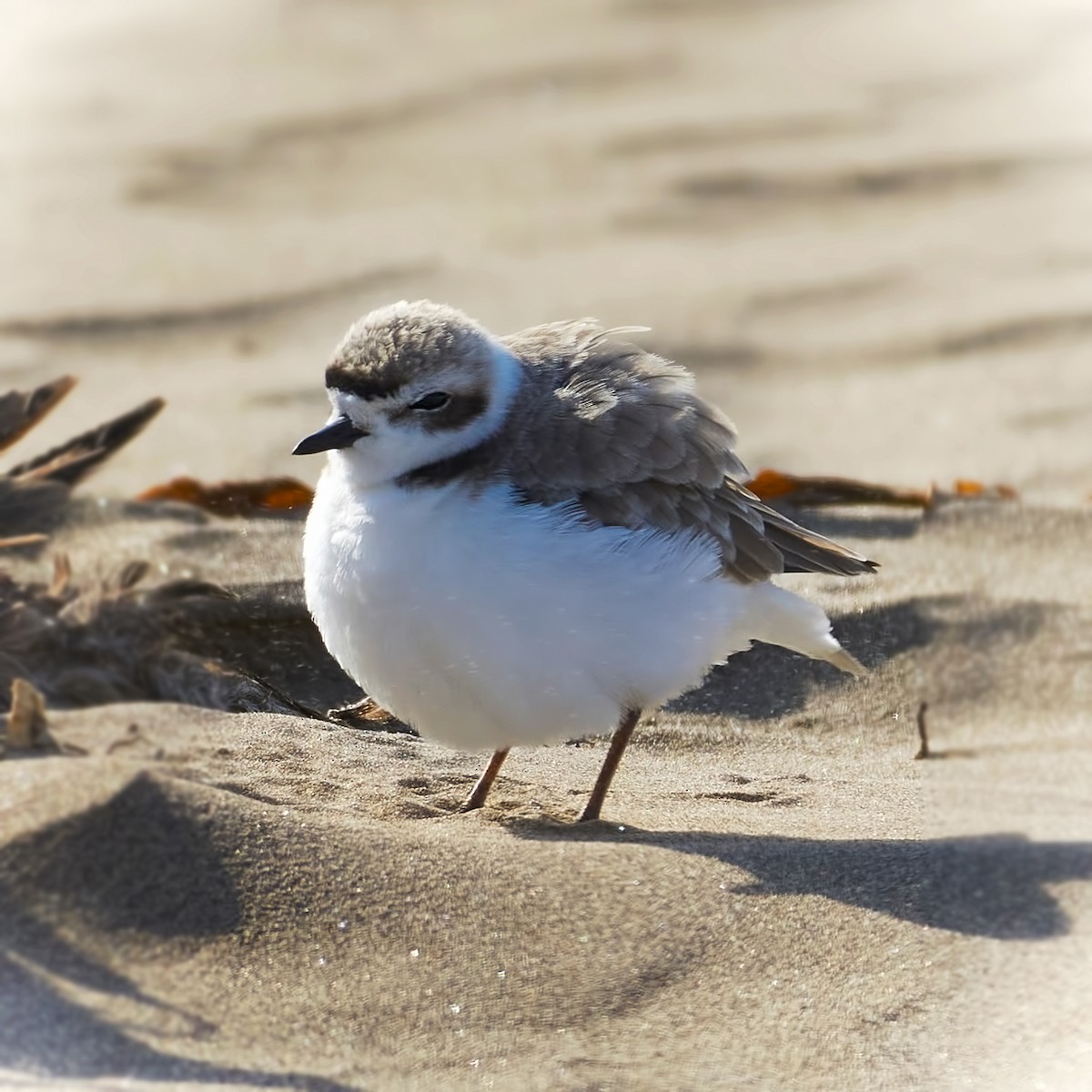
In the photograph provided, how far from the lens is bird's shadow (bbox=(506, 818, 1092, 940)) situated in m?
2.53

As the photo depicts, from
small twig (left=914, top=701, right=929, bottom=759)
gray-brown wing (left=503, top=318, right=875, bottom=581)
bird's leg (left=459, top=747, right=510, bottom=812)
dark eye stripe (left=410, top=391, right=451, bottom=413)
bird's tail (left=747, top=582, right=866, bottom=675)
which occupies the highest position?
dark eye stripe (left=410, top=391, right=451, bottom=413)

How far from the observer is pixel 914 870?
2826 millimetres

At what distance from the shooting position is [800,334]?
6.78 meters

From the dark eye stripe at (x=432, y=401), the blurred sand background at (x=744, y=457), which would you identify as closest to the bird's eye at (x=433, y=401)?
the dark eye stripe at (x=432, y=401)

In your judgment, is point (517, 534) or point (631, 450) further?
point (631, 450)

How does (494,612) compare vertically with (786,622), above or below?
above

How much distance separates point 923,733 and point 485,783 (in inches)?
34.0

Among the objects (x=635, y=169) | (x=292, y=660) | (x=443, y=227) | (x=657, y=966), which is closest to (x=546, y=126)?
(x=635, y=169)

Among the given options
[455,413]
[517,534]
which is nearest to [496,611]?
[517,534]

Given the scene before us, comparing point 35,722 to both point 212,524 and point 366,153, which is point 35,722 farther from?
point 366,153

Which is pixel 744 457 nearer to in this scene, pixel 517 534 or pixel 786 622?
pixel 786 622

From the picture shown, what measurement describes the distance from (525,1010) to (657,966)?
0.26 m

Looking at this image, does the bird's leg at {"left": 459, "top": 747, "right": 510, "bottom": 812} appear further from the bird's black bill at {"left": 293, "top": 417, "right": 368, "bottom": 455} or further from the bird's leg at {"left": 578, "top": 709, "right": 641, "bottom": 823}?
the bird's black bill at {"left": 293, "top": 417, "right": 368, "bottom": 455}

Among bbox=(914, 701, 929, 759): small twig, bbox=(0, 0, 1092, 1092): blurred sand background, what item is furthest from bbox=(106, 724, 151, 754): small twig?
bbox=(914, 701, 929, 759): small twig
